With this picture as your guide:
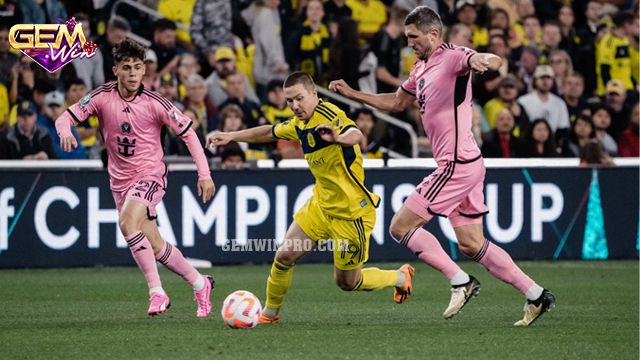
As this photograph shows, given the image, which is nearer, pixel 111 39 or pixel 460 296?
pixel 460 296

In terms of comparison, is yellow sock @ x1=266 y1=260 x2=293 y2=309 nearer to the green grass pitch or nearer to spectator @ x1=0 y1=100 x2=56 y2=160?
the green grass pitch

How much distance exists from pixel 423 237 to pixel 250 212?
17.8 ft

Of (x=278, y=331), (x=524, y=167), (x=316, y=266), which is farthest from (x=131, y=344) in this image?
(x=524, y=167)

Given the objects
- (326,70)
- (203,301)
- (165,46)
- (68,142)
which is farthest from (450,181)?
(165,46)

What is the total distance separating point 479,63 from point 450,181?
1.10m

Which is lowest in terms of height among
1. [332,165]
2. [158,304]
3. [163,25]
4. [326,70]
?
[158,304]

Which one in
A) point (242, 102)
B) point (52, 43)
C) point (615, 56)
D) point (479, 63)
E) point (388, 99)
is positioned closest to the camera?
point (479, 63)

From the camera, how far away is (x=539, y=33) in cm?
1866

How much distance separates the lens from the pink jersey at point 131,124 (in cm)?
1004

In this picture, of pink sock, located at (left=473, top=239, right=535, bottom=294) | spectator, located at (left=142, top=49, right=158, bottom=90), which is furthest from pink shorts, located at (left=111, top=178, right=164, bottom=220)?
spectator, located at (left=142, top=49, right=158, bottom=90)

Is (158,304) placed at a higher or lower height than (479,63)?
lower

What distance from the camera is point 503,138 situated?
53.2 feet

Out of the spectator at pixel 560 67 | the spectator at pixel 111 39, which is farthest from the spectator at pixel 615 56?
the spectator at pixel 111 39

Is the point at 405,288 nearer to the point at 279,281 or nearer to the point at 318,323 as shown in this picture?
the point at 318,323
